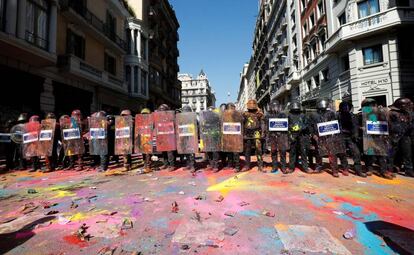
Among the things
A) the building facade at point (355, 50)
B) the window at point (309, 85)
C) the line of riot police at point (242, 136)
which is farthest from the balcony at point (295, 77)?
the line of riot police at point (242, 136)

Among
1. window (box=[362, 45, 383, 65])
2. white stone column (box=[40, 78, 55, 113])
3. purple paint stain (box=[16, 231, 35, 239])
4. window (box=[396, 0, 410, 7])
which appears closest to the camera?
purple paint stain (box=[16, 231, 35, 239])

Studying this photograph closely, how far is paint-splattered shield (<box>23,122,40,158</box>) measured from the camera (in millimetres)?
8672

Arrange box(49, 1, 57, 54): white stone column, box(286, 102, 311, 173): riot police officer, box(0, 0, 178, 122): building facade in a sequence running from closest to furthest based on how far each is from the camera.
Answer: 1. box(286, 102, 311, 173): riot police officer
2. box(0, 0, 178, 122): building facade
3. box(49, 1, 57, 54): white stone column

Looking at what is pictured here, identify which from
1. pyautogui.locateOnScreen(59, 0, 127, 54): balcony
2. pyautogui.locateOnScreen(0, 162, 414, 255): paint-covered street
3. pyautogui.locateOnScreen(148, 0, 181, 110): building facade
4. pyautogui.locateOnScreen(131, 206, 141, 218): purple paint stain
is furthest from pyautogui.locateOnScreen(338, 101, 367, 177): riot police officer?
pyautogui.locateOnScreen(148, 0, 181, 110): building facade

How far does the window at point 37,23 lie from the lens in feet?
42.8

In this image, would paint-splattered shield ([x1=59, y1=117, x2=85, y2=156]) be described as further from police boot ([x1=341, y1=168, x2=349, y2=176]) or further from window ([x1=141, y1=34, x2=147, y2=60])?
window ([x1=141, y1=34, x2=147, y2=60])

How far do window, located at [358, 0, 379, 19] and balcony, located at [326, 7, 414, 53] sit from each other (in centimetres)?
127

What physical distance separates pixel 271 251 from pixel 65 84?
17.3 meters

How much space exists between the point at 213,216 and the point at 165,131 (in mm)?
4508

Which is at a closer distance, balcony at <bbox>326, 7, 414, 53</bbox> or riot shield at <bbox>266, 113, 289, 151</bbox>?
riot shield at <bbox>266, 113, 289, 151</bbox>

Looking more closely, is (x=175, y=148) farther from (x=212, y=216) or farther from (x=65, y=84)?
(x=65, y=84)

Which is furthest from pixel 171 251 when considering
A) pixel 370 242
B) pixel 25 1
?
pixel 25 1

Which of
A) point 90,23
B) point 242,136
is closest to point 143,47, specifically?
point 90,23

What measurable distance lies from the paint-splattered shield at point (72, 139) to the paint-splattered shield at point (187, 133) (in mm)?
3529
